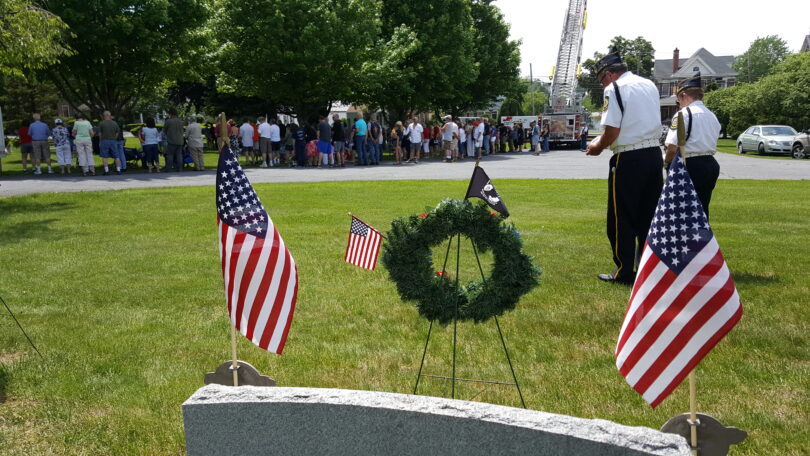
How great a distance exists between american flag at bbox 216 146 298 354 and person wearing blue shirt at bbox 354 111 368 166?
25.4 metres

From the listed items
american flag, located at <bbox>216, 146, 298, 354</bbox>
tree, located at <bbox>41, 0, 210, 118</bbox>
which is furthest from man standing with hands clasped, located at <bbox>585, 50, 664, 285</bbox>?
tree, located at <bbox>41, 0, 210, 118</bbox>

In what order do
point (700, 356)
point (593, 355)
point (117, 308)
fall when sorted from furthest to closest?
1. point (117, 308)
2. point (593, 355)
3. point (700, 356)

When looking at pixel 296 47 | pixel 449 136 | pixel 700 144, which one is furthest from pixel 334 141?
pixel 700 144

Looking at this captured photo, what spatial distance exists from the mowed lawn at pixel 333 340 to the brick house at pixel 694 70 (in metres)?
120

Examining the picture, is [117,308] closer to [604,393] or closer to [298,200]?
[604,393]

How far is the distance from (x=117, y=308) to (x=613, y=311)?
4719mm

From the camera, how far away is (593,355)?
525cm

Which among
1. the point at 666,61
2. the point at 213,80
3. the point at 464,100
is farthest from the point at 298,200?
the point at 666,61

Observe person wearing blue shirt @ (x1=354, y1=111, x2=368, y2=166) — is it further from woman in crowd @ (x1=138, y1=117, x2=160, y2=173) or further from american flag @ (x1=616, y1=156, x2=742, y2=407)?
american flag @ (x1=616, y1=156, x2=742, y2=407)

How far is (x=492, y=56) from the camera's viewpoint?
53.0 m

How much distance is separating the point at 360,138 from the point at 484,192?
Answer: 84.3 ft

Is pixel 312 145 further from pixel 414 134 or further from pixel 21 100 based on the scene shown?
pixel 21 100

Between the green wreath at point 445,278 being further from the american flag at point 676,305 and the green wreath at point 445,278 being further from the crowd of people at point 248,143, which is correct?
the crowd of people at point 248,143

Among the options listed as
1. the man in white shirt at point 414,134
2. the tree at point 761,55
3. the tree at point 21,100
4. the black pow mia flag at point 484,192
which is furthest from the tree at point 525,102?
the black pow mia flag at point 484,192
